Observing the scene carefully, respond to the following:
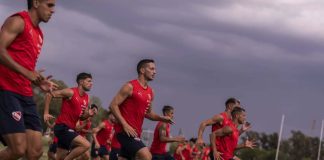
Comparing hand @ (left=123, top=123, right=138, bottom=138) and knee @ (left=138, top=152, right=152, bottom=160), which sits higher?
hand @ (left=123, top=123, right=138, bottom=138)

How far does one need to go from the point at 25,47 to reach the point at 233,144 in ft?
29.2

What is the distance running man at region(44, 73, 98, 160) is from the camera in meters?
15.5

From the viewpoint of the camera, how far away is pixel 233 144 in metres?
16.4

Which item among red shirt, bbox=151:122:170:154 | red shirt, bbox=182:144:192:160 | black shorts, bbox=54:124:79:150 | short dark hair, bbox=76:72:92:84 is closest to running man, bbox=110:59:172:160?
black shorts, bbox=54:124:79:150

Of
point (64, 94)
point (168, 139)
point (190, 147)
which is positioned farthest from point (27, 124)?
point (190, 147)

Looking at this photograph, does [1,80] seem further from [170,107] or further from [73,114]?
[170,107]

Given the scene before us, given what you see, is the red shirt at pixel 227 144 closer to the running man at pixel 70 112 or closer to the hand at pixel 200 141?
the hand at pixel 200 141

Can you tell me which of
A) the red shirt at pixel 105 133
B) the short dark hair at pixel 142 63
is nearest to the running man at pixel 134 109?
the short dark hair at pixel 142 63

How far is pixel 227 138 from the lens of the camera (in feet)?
53.4

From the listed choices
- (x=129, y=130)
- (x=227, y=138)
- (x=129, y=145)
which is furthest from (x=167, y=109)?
(x=129, y=130)

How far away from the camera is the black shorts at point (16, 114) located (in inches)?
322

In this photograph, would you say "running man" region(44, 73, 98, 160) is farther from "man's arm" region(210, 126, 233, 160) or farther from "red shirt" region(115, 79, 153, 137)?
"red shirt" region(115, 79, 153, 137)

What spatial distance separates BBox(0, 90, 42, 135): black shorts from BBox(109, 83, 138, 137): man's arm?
3.25 meters

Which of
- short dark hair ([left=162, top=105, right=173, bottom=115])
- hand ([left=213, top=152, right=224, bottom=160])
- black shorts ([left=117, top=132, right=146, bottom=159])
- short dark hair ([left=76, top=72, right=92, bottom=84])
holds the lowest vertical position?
black shorts ([left=117, top=132, right=146, bottom=159])
